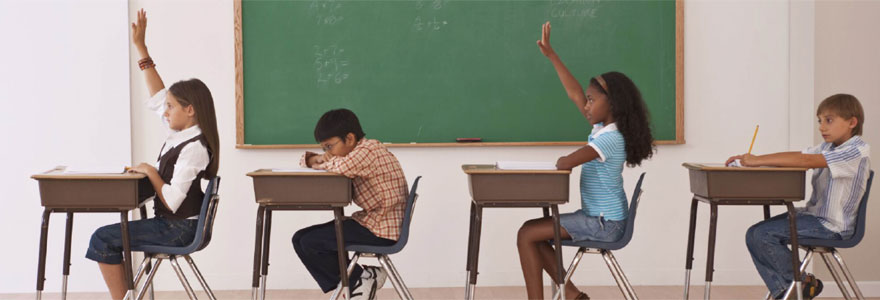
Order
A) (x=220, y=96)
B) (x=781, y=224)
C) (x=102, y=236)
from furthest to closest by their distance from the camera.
Result: (x=220, y=96), (x=781, y=224), (x=102, y=236)

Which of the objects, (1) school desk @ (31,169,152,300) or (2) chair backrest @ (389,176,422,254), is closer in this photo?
(1) school desk @ (31,169,152,300)

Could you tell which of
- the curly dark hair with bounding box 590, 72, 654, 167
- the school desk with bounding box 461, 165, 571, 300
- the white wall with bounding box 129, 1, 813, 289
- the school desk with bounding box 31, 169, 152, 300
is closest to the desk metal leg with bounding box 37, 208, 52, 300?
the school desk with bounding box 31, 169, 152, 300

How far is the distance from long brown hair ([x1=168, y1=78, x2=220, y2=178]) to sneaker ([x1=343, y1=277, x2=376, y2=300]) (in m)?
0.76

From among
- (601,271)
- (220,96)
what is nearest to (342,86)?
(220,96)

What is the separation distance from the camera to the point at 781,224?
3457 mm

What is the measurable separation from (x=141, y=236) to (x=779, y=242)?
2.65 meters

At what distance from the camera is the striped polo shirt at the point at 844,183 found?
332 centimetres

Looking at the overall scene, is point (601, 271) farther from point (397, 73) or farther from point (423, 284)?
point (397, 73)

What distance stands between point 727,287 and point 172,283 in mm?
3167

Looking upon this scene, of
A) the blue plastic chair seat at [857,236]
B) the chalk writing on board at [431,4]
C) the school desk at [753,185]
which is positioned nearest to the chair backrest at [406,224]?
the school desk at [753,185]

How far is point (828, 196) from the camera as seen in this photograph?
3.42 meters

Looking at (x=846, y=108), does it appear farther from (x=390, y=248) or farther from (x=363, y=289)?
(x=363, y=289)

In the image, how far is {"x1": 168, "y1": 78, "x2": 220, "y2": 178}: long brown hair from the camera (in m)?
3.34

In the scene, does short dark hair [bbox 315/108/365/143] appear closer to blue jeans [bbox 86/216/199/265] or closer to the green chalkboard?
blue jeans [bbox 86/216/199/265]
